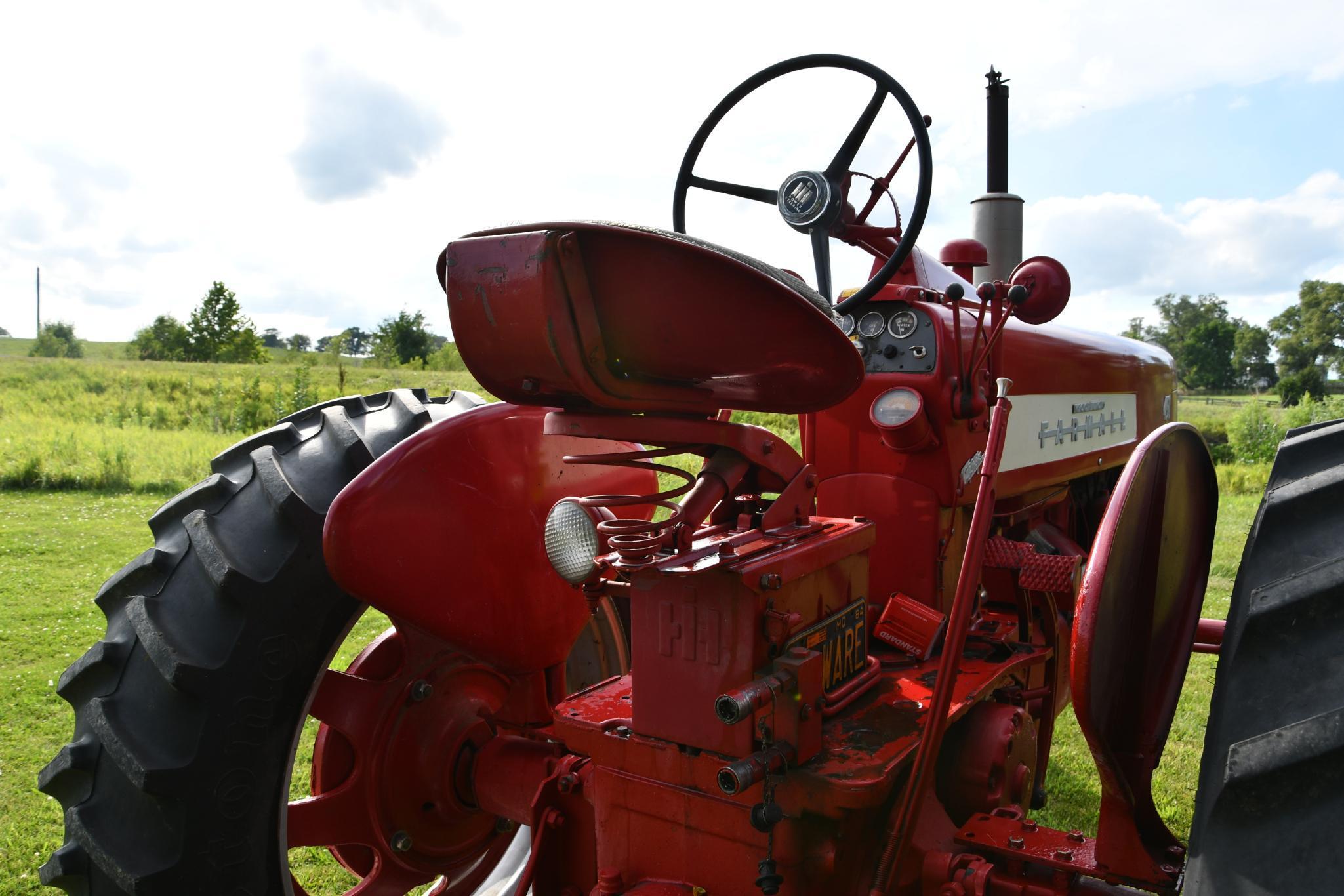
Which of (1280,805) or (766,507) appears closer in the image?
(1280,805)

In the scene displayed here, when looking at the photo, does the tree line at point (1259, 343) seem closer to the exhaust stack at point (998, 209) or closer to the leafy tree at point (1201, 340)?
the leafy tree at point (1201, 340)

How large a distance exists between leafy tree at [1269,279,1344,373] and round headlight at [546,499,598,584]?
48.7m

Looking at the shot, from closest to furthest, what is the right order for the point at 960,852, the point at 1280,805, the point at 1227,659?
the point at 1280,805
the point at 1227,659
the point at 960,852

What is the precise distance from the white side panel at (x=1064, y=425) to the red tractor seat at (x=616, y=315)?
139 centimetres

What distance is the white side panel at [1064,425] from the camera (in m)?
2.89

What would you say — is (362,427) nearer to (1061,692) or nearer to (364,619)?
(1061,692)

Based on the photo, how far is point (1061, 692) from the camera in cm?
303

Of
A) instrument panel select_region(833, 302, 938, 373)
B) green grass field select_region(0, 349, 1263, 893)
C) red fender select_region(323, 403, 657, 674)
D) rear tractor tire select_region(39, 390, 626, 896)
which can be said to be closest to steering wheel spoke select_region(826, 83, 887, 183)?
instrument panel select_region(833, 302, 938, 373)

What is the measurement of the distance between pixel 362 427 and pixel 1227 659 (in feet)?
5.75

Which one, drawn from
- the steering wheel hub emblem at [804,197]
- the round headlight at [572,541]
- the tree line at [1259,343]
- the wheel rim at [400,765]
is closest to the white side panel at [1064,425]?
the steering wheel hub emblem at [804,197]

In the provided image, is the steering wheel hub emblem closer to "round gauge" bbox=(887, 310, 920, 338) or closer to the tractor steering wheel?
the tractor steering wheel

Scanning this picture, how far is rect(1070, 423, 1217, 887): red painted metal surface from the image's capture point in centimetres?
141

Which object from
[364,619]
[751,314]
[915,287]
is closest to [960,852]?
[751,314]

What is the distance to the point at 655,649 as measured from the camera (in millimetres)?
1633
